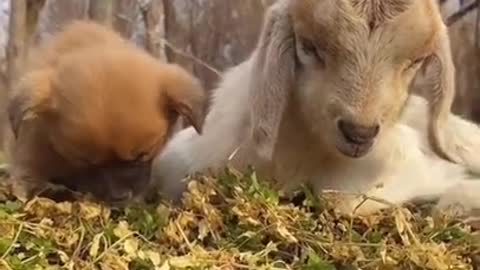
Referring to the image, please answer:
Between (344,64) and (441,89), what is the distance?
18.0 inches

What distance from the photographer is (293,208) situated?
105 inches

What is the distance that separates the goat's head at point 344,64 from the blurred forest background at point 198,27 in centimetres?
176

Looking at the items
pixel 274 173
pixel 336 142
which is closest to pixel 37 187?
pixel 274 173

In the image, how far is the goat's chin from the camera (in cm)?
265

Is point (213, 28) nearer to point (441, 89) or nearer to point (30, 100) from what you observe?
point (441, 89)

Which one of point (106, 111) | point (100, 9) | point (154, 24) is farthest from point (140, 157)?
point (154, 24)

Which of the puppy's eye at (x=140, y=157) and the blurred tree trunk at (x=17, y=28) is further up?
the puppy's eye at (x=140, y=157)

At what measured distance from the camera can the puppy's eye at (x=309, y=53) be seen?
2.70 meters

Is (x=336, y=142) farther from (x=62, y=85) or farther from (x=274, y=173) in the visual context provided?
(x=62, y=85)

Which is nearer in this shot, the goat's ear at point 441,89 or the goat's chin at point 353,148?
the goat's chin at point 353,148

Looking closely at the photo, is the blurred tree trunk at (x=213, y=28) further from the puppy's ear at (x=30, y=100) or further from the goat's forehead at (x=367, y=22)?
the goat's forehead at (x=367, y=22)

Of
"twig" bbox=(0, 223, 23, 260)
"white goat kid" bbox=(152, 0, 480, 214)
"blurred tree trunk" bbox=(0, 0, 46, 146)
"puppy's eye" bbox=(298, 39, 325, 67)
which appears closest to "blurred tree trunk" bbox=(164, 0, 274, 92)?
"blurred tree trunk" bbox=(0, 0, 46, 146)

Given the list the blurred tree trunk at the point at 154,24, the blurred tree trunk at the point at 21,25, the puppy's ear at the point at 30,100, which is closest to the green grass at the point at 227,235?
the puppy's ear at the point at 30,100

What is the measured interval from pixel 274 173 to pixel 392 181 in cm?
35
